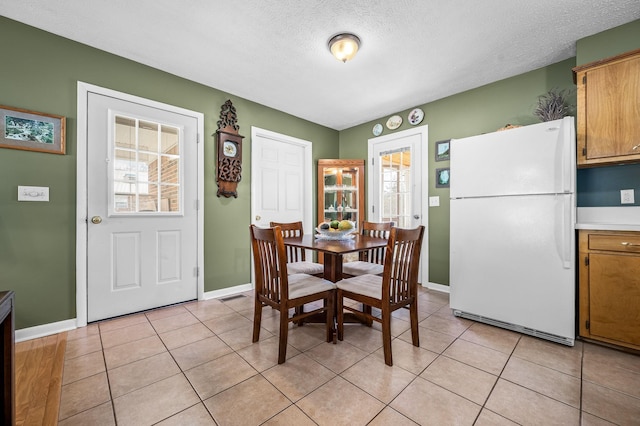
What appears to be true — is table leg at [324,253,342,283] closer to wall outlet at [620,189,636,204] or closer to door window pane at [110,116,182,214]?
door window pane at [110,116,182,214]

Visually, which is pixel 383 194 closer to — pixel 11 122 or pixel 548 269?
pixel 548 269

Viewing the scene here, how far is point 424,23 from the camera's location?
207 cm

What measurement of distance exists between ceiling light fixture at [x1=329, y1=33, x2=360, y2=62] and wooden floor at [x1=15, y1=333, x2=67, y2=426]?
300 centimetres

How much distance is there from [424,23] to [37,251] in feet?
11.9

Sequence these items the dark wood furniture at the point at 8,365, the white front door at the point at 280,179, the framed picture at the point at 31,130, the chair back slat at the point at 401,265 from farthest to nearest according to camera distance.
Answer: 1. the white front door at the point at 280,179
2. the framed picture at the point at 31,130
3. the chair back slat at the point at 401,265
4. the dark wood furniture at the point at 8,365

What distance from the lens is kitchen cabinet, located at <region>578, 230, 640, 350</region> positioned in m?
1.83

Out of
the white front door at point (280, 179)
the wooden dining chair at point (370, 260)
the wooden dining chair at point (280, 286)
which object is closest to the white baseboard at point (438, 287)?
the wooden dining chair at point (370, 260)

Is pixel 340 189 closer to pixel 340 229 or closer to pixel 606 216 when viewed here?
pixel 340 229

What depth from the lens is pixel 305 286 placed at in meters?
1.93

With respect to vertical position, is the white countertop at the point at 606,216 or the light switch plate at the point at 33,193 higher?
the light switch plate at the point at 33,193

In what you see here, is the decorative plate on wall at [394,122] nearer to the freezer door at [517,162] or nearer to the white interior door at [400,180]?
the white interior door at [400,180]

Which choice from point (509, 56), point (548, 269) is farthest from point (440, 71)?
point (548, 269)

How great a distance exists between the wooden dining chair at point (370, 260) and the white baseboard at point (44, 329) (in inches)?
95.8

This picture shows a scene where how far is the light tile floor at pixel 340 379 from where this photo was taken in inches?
51.4
